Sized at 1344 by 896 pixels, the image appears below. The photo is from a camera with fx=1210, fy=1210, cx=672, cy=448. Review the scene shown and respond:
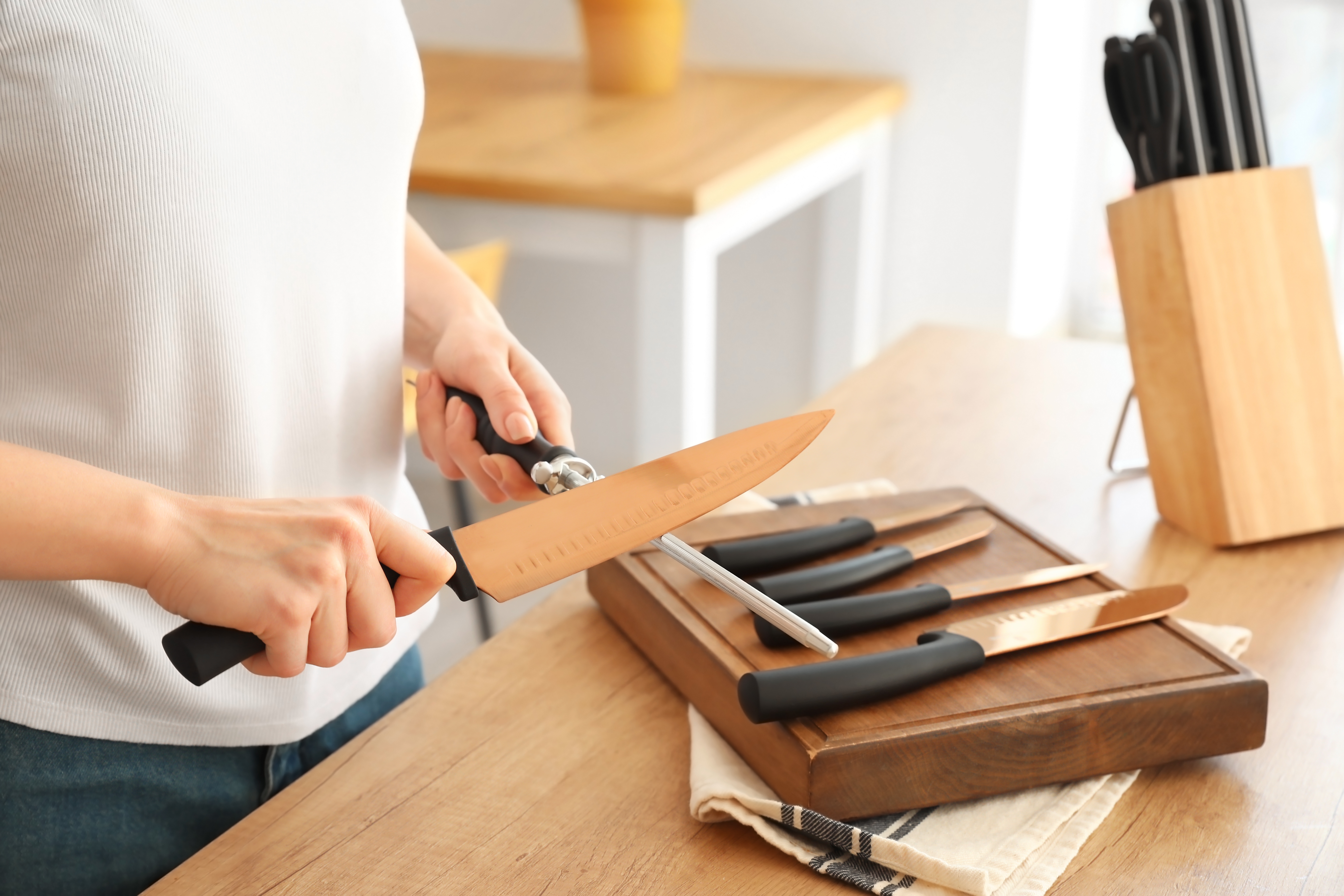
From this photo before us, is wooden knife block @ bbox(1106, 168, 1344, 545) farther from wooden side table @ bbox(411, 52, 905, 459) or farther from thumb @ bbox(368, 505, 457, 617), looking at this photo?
wooden side table @ bbox(411, 52, 905, 459)

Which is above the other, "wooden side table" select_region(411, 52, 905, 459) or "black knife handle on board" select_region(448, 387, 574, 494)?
"wooden side table" select_region(411, 52, 905, 459)

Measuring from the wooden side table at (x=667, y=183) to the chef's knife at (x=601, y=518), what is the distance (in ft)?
3.49

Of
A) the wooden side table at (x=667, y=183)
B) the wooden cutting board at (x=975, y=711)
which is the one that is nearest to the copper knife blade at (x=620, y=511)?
the wooden cutting board at (x=975, y=711)

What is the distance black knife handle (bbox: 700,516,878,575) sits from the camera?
734mm

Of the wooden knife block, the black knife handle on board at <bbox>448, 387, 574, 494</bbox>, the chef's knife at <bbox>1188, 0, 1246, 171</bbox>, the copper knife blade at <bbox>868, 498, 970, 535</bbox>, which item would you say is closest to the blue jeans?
the black knife handle on board at <bbox>448, 387, 574, 494</bbox>

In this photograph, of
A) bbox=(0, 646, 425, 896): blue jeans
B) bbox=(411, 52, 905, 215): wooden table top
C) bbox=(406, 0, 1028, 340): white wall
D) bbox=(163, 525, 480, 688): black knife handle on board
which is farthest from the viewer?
bbox=(406, 0, 1028, 340): white wall

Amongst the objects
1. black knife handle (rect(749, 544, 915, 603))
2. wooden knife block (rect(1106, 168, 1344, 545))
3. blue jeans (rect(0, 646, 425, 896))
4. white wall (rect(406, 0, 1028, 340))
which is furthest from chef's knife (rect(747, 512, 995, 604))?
white wall (rect(406, 0, 1028, 340))

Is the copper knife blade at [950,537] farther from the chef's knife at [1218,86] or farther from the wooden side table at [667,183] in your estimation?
the wooden side table at [667,183]

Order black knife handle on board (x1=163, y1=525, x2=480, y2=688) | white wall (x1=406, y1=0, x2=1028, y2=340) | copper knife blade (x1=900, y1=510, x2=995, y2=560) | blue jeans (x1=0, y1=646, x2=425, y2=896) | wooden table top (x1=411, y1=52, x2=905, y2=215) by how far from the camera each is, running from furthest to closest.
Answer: white wall (x1=406, y1=0, x2=1028, y2=340), wooden table top (x1=411, y1=52, x2=905, y2=215), copper knife blade (x1=900, y1=510, x2=995, y2=560), blue jeans (x1=0, y1=646, x2=425, y2=896), black knife handle on board (x1=163, y1=525, x2=480, y2=688)

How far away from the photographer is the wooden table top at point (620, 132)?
1.72 meters

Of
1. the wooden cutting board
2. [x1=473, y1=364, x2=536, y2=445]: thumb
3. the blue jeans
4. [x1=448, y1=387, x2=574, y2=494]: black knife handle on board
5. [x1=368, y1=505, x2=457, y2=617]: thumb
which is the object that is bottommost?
the blue jeans

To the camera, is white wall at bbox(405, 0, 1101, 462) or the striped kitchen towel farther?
white wall at bbox(405, 0, 1101, 462)

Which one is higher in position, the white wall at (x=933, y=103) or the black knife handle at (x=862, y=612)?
the white wall at (x=933, y=103)

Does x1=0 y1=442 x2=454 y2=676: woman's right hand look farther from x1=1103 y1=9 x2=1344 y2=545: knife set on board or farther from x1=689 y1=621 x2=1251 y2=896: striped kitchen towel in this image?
x1=1103 y1=9 x2=1344 y2=545: knife set on board
